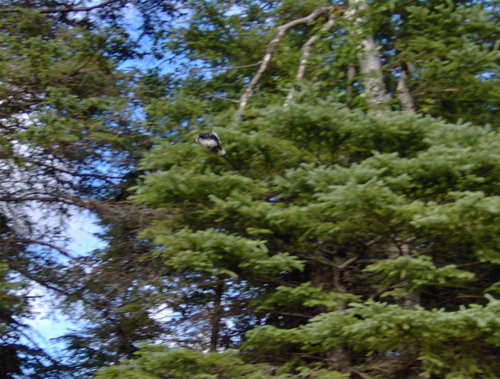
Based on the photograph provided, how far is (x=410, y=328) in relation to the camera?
4680mm

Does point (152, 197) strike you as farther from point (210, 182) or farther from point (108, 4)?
point (108, 4)

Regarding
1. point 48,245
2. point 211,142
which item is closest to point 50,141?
Answer: point 48,245

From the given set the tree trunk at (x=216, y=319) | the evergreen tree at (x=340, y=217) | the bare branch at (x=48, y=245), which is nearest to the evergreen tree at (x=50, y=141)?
the bare branch at (x=48, y=245)

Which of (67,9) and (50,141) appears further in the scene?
(67,9)

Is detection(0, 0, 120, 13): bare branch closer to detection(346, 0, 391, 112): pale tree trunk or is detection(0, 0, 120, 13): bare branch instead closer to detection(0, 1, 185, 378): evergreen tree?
Answer: detection(0, 1, 185, 378): evergreen tree

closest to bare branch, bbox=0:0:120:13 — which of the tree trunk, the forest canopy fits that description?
the forest canopy

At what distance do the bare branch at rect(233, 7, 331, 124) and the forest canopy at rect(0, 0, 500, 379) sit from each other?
0.13 ft

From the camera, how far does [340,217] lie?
5.46 m

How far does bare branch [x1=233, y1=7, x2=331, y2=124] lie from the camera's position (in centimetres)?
686

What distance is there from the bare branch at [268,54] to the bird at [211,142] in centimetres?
59

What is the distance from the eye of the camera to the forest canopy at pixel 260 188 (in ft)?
16.9

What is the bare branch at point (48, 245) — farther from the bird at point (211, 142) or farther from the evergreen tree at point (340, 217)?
the bird at point (211, 142)

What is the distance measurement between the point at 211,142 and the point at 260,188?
62 centimetres

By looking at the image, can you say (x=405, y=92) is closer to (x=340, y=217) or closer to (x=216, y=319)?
(x=340, y=217)
